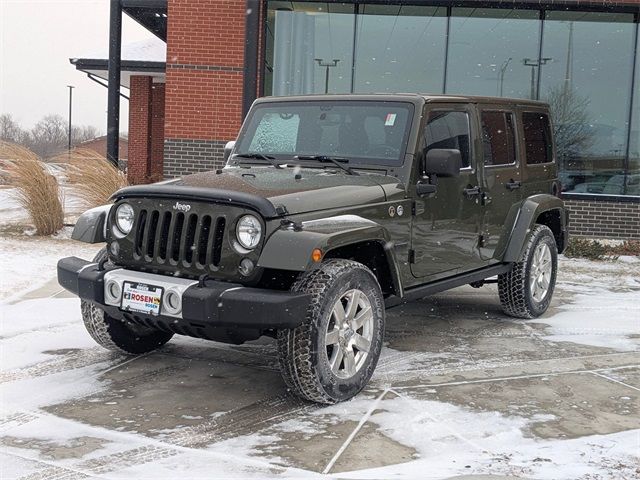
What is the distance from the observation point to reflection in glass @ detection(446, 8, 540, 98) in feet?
44.8

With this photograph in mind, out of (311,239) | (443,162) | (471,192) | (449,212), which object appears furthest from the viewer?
(471,192)

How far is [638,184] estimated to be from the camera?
13.3 metres

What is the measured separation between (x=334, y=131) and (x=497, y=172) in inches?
59.0

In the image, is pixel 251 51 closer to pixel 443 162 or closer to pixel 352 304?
pixel 443 162

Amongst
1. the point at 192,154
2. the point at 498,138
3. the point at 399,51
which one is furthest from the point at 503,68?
the point at 498,138

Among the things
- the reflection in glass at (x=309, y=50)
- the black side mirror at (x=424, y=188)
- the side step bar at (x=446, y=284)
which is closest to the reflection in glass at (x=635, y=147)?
the reflection in glass at (x=309, y=50)

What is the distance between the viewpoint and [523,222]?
6.72 metres

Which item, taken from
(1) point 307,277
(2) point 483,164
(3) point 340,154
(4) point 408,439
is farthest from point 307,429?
(2) point 483,164

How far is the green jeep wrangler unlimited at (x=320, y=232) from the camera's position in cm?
434

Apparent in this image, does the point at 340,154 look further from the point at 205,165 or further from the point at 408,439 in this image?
the point at 205,165

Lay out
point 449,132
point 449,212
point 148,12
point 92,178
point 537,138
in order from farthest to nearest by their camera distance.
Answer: point 148,12 < point 92,178 < point 537,138 < point 449,132 < point 449,212

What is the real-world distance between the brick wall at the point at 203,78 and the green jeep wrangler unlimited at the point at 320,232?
7.49 meters

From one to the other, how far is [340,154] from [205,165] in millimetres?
8301

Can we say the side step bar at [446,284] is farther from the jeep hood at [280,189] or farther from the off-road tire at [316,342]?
→ the off-road tire at [316,342]
